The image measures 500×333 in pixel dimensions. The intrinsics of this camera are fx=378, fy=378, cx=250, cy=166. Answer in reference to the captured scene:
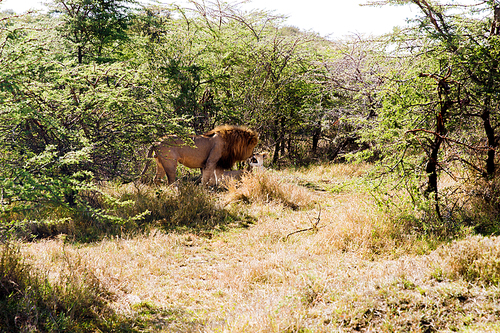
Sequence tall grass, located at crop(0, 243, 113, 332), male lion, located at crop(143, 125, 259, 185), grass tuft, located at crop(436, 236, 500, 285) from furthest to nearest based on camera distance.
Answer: male lion, located at crop(143, 125, 259, 185)
grass tuft, located at crop(436, 236, 500, 285)
tall grass, located at crop(0, 243, 113, 332)

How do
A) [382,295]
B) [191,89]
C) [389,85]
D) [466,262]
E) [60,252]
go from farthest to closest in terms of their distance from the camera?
[191,89], [389,85], [60,252], [466,262], [382,295]

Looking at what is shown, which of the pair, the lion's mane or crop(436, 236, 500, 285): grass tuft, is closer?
crop(436, 236, 500, 285): grass tuft

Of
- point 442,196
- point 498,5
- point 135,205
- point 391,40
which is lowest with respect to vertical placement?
point 135,205

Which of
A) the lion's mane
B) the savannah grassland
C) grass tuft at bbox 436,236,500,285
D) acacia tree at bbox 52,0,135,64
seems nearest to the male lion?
the lion's mane

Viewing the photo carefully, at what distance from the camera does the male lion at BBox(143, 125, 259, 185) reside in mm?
8102

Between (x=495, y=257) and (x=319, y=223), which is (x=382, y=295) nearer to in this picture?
(x=495, y=257)

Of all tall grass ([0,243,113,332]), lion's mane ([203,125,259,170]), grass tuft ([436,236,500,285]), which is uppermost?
lion's mane ([203,125,259,170])

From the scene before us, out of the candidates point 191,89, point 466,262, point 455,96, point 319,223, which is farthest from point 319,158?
point 466,262

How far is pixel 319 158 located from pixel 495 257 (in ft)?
31.4

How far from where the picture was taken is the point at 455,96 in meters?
5.28

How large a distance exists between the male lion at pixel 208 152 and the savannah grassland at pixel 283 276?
1908 millimetres

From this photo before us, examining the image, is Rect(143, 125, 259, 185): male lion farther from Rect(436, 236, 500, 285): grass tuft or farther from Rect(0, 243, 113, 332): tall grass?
Rect(436, 236, 500, 285): grass tuft

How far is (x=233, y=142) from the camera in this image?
8.80 metres

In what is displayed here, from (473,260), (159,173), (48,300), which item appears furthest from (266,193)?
(48,300)
